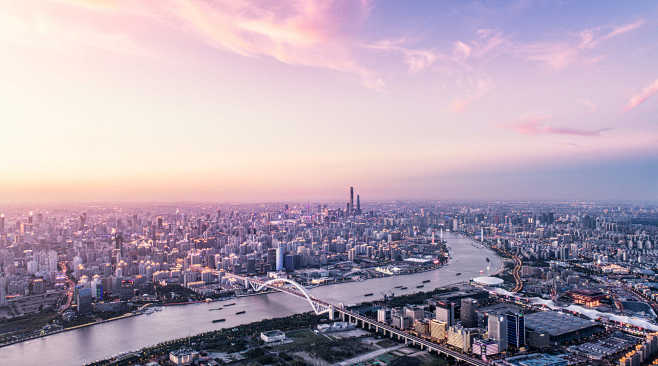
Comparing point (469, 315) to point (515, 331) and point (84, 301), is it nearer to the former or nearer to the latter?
point (515, 331)

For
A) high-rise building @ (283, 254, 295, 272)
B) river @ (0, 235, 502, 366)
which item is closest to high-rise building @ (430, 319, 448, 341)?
river @ (0, 235, 502, 366)

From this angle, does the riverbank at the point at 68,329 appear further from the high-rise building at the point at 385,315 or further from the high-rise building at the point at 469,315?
the high-rise building at the point at 469,315

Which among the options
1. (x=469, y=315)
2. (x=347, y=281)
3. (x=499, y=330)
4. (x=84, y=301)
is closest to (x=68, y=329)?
(x=84, y=301)

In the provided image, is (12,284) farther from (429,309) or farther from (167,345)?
(429,309)

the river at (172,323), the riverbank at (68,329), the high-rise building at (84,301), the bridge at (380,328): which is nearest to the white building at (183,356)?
the river at (172,323)

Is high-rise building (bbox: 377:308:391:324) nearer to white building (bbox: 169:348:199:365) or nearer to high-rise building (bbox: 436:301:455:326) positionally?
high-rise building (bbox: 436:301:455:326)
